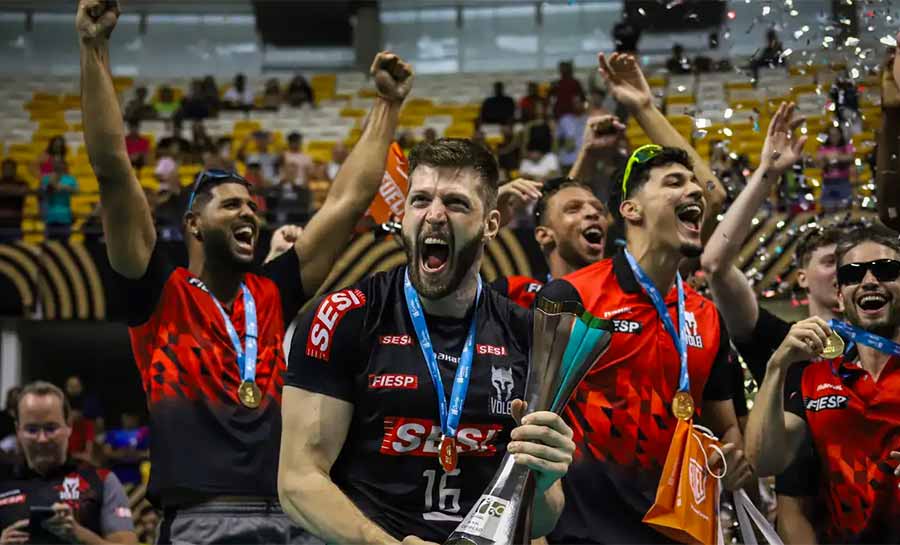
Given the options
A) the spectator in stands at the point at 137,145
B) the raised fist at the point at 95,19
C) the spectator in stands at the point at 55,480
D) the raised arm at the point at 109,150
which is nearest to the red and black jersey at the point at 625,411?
the raised arm at the point at 109,150

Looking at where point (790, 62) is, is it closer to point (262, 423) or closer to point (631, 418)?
point (631, 418)

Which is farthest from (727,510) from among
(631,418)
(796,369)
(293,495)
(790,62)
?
(293,495)

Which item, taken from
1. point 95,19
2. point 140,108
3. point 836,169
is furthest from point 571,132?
point 95,19

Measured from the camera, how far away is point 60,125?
18.4m

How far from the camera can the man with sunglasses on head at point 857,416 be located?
4.09 metres

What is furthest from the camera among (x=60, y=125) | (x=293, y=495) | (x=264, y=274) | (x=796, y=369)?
(x=60, y=125)

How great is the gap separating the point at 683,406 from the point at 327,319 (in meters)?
1.34

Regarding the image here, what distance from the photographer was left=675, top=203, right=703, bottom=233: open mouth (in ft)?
14.2

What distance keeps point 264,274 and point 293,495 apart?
187cm

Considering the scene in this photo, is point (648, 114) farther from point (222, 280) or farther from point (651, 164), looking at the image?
point (222, 280)

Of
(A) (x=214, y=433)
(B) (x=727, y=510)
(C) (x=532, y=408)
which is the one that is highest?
(C) (x=532, y=408)

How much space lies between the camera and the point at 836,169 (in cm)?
727

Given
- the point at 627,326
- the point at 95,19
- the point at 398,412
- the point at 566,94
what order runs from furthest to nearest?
the point at 566,94
the point at 627,326
the point at 95,19
the point at 398,412

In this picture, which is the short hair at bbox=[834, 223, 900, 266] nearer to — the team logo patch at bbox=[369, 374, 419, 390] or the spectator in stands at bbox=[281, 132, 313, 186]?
the team logo patch at bbox=[369, 374, 419, 390]
